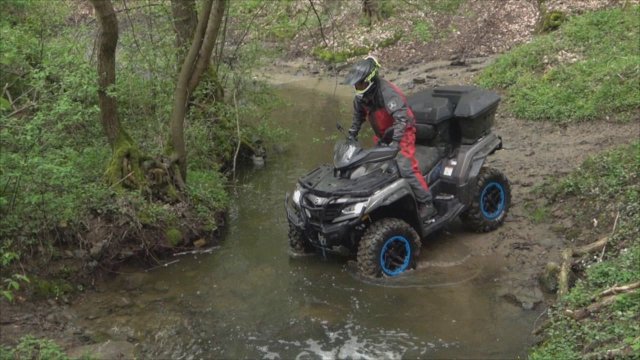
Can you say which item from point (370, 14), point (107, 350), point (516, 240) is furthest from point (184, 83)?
point (370, 14)

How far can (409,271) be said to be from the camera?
7.32 metres

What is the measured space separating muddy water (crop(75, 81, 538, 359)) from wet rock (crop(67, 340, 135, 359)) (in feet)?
0.38

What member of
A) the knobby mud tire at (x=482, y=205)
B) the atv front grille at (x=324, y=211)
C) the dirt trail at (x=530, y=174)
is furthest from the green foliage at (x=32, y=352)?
the knobby mud tire at (x=482, y=205)

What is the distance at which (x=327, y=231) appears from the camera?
276 inches

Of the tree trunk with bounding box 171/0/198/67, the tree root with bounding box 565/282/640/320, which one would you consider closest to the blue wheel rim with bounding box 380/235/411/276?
the tree root with bounding box 565/282/640/320

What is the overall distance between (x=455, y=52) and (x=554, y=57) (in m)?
4.69

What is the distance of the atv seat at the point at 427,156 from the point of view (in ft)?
25.2

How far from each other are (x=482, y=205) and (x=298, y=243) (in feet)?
7.49

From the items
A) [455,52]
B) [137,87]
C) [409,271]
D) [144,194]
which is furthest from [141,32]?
[455,52]

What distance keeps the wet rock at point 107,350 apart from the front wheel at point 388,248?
8.18ft

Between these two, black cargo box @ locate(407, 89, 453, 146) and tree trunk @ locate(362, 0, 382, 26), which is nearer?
black cargo box @ locate(407, 89, 453, 146)

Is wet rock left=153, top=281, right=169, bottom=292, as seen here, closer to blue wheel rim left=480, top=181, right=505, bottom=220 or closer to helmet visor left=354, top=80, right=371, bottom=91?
helmet visor left=354, top=80, right=371, bottom=91

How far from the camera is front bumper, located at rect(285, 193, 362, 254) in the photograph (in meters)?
6.95

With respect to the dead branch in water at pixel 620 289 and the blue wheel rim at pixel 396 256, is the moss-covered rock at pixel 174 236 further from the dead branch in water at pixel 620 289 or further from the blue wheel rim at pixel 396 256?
the dead branch in water at pixel 620 289
